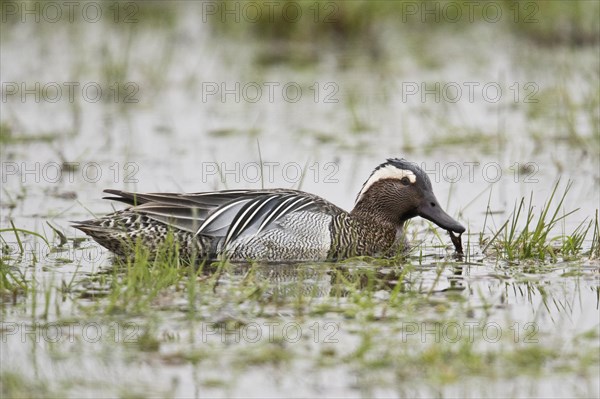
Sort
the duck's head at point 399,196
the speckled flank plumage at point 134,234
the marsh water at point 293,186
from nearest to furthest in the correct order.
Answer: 1. the marsh water at point 293,186
2. the speckled flank plumage at point 134,234
3. the duck's head at point 399,196

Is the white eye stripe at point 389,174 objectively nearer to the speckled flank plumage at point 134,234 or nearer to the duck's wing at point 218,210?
the duck's wing at point 218,210

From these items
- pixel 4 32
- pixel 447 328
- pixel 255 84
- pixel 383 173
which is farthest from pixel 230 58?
pixel 447 328

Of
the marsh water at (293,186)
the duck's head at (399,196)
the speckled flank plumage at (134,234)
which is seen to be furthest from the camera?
the duck's head at (399,196)

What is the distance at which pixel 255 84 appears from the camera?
41.1 ft

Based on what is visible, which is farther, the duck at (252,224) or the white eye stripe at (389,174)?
the white eye stripe at (389,174)

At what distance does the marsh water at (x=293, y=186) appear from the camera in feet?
18.1

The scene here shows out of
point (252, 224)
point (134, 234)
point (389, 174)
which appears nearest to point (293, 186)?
point (389, 174)

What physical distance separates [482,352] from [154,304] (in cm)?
173

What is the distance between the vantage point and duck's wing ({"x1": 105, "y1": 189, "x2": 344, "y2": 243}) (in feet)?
24.9

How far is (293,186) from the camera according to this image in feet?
31.3

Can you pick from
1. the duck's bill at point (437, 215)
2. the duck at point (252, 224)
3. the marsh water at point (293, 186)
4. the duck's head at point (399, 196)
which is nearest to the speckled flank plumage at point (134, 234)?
the duck at point (252, 224)

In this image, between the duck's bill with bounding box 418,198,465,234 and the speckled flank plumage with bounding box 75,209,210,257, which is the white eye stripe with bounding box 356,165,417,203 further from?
the speckled flank plumage with bounding box 75,209,210,257

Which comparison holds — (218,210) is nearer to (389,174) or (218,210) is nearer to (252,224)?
(252,224)

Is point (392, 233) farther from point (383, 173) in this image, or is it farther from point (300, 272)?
point (300, 272)
